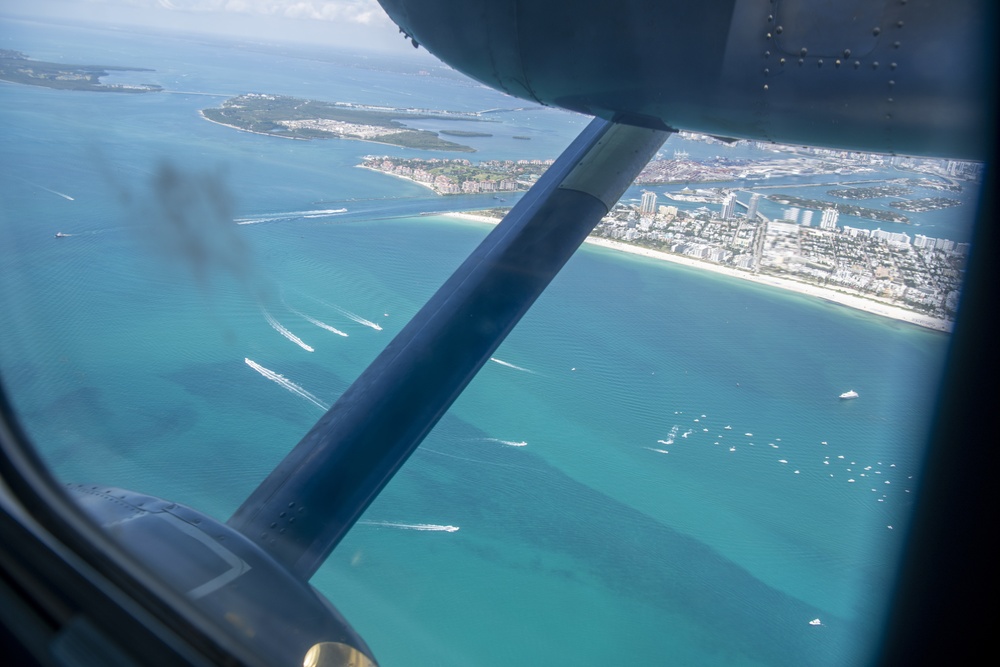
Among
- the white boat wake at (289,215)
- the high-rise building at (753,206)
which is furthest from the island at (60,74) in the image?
the high-rise building at (753,206)

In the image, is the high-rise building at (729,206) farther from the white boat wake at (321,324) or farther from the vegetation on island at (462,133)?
the white boat wake at (321,324)

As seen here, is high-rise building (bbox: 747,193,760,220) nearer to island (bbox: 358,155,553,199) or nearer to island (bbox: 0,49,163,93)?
island (bbox: 358,155,553,199)

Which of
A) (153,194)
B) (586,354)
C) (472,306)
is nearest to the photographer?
(472,306)

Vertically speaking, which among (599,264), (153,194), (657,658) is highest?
(153,194)

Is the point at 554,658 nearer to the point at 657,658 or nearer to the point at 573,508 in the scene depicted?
the point at 657,658

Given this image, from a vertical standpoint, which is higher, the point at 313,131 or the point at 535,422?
the point at 313,131

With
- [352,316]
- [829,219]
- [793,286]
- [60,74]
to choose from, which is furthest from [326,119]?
[829,219]

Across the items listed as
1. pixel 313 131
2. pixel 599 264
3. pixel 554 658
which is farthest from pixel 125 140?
pixel 554 658
